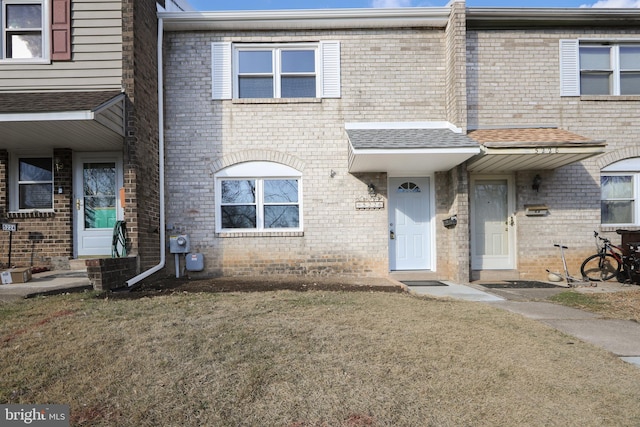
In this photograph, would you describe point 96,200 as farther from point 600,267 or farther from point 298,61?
point 600,267

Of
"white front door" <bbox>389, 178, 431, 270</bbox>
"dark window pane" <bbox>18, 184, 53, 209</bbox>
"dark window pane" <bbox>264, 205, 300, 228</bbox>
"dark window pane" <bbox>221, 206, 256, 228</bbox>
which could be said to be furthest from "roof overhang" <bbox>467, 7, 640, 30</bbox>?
"dark window pane" <bbox>18, 184, 53, 209</bbox>

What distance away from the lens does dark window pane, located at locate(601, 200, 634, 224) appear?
8.09m

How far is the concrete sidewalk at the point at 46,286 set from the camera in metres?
5.08

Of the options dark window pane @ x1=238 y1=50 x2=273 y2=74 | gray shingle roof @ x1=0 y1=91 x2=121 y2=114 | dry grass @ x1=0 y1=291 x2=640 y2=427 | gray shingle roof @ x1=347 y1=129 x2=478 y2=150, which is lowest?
dry grass @ x1=0 y1=291 x2=640 y2=427

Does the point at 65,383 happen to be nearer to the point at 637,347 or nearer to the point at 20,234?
the point at 637,347

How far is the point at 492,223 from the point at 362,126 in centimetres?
375

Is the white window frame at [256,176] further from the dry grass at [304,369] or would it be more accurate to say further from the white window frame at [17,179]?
the dry grass at [304,369]

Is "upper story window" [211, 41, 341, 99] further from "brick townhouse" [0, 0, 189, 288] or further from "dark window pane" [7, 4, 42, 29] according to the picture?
"dark window pane" [7, 4, 42, 29]

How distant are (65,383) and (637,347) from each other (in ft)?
17.3

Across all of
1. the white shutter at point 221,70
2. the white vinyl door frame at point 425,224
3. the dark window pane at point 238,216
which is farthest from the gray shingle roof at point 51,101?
the white vinyl door frame at point 425,224

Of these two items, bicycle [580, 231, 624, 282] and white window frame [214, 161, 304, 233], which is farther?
white window frame [214, 161, 304, 233]

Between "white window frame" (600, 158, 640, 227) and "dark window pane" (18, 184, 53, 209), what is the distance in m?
12.1

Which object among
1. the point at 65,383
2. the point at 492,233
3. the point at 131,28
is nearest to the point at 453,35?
the point at 492,233

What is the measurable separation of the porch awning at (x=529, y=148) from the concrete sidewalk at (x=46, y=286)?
754 cm
